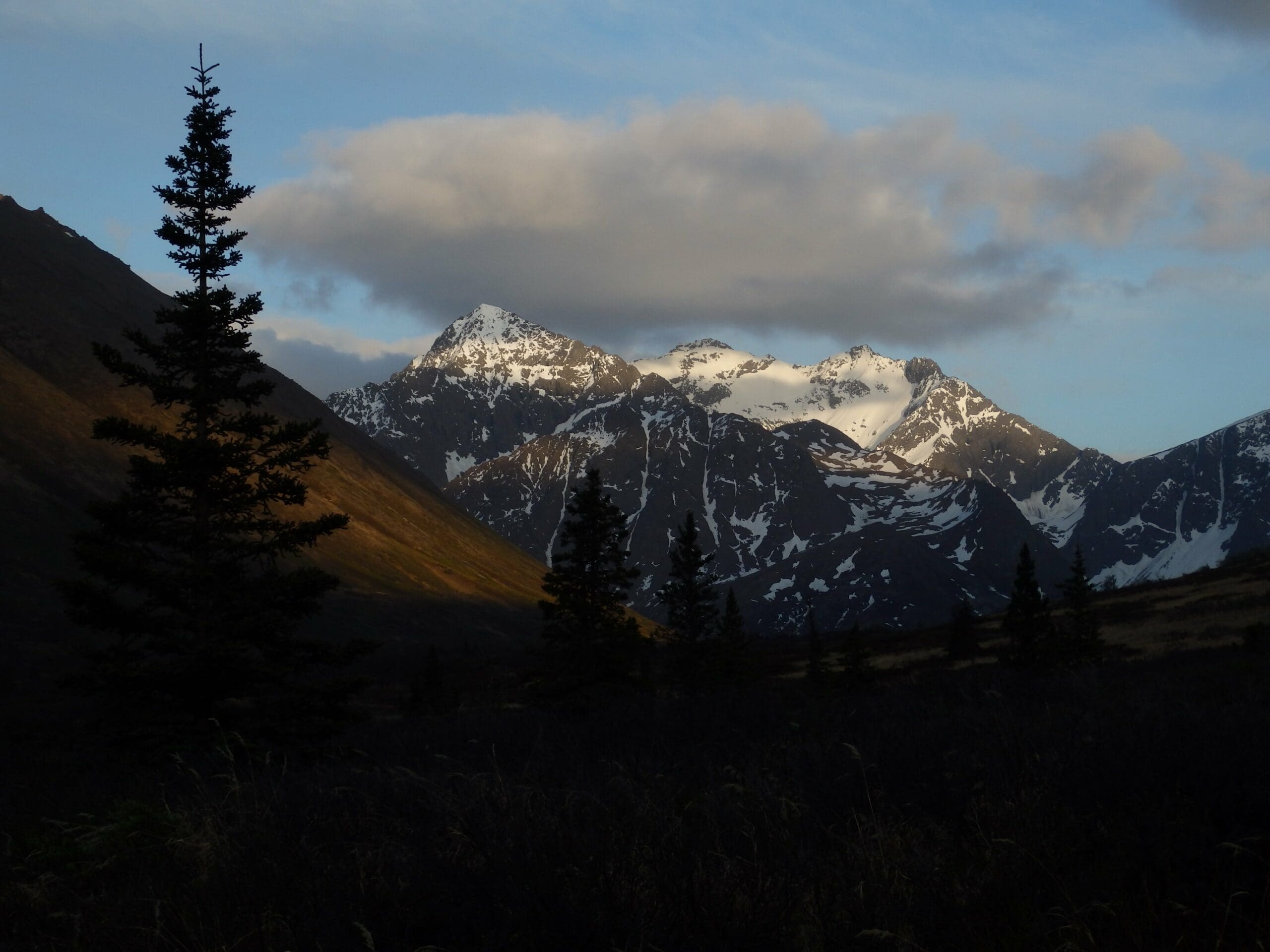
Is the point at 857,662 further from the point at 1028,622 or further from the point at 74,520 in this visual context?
the point at 74,520

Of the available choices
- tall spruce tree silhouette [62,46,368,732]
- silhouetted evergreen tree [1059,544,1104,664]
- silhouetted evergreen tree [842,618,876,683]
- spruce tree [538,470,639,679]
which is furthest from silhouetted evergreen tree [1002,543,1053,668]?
tall spruce tree silhouette [62,46,368,732]

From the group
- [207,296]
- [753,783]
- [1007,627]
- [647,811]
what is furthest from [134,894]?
[1007,627]

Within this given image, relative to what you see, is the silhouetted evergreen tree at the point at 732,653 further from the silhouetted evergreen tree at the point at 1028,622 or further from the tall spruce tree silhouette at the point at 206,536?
the tall spruce tree silhouette at the point at 206,536

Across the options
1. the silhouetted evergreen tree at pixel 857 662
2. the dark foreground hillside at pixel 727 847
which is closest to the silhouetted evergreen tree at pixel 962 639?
the silhouetted evergreen tree at pixel 857 662

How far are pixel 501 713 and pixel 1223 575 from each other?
83661 mm

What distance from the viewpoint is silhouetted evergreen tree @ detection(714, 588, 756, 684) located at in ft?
171

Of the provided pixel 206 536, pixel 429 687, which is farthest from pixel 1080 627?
pixel 206 536

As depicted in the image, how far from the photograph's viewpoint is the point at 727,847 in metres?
6.75

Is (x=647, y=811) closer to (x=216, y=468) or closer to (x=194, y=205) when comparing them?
(x=216, y=468)

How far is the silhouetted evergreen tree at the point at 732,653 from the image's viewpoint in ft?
171

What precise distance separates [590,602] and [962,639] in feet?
105

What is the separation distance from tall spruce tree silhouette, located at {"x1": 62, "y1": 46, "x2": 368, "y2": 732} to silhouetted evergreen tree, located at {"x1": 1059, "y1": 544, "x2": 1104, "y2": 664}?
1252 inches

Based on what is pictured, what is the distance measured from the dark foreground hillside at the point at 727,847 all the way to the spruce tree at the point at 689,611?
135 feet

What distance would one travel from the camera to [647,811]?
723cm
